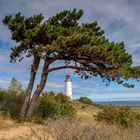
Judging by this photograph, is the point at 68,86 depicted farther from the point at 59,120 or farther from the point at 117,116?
the point at 59,120

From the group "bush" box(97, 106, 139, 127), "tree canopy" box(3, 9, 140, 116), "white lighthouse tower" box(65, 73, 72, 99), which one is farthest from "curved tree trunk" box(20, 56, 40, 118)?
"white lighthouse tower" box(65, 73, 72, 99)

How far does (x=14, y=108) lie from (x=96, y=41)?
7571 millimetres

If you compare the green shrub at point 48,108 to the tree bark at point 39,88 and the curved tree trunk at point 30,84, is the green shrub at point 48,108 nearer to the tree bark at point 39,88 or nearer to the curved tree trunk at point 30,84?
the tree bark at point 39,88

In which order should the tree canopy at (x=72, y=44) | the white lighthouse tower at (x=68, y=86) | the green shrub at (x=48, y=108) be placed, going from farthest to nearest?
the white lighthouse tower at (x=68, y=86)
the green shrub at (x=48, y=108)
the tree canopy at (x=72, y=44)

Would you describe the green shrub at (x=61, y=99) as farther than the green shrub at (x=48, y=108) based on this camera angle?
Yes

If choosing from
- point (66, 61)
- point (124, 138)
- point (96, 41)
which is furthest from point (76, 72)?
point (124, 138)

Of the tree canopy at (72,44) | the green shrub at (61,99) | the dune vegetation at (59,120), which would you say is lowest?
the dune vegetation at (59,120)

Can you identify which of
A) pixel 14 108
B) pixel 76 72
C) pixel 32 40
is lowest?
pixel 14 108

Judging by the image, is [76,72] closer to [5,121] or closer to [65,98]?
[65,98]

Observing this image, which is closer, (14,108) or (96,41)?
(96,41)

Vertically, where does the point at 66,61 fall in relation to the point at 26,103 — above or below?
above

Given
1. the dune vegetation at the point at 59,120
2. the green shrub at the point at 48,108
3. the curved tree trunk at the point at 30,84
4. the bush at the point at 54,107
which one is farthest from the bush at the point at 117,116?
the curved tree trunk at the point at 30,84

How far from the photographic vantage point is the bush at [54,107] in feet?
81.8

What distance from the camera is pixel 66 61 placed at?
934 inches
